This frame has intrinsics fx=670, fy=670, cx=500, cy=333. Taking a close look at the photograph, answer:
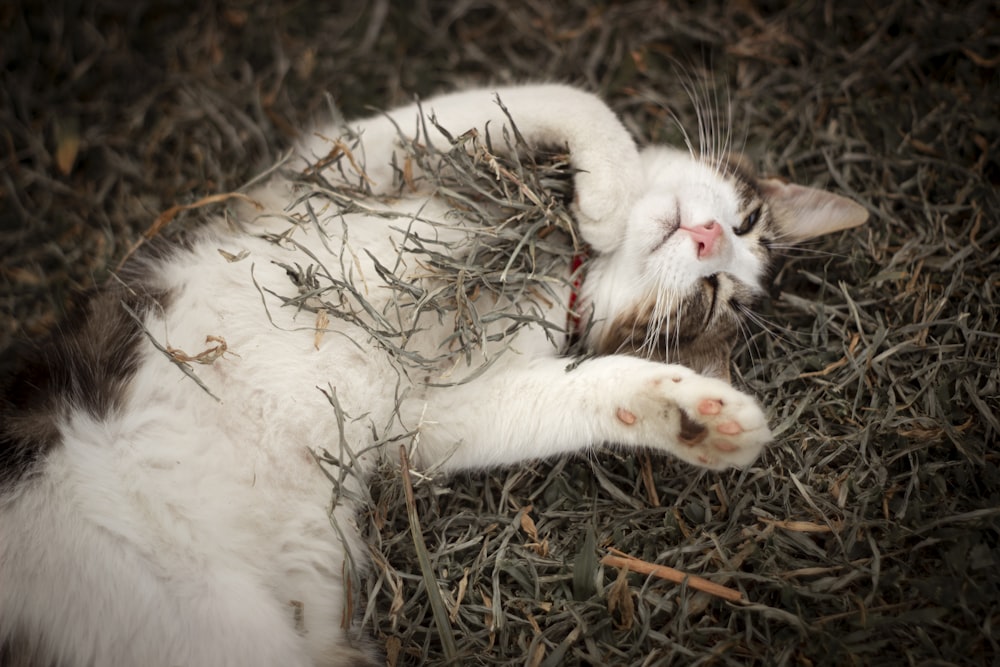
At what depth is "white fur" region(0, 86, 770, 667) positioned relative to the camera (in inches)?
65.2

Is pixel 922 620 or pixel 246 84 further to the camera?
pixel 246 84

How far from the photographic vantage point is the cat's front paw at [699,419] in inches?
69.8

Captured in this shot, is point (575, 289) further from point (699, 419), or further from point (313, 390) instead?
point (313, 390)

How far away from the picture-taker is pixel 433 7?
10.2 ft

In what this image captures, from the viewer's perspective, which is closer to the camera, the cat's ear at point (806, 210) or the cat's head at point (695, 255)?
the cat's head at point (695, 255)

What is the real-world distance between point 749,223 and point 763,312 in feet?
1.07

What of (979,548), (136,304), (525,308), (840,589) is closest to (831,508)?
(840,589)

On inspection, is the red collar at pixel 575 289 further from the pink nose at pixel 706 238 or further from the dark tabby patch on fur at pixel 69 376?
the dark tabby patch on fur at pixel 69 376

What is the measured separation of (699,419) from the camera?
5.91 feet

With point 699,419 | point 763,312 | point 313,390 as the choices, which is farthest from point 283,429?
point 763,312

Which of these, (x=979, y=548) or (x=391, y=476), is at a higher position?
(x=979, y=548)

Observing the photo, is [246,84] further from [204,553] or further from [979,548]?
[979,548]

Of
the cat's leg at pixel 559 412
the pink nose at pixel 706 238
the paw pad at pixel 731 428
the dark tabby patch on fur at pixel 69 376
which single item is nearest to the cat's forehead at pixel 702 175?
the pink nose at pixel 706 238

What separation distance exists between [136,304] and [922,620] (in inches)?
90.8
